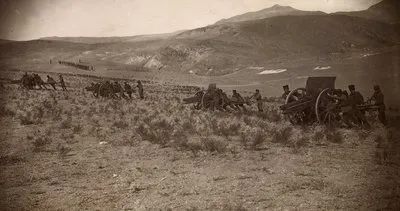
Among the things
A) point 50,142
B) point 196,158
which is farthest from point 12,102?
point 196,158

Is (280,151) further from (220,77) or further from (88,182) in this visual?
(220,77)

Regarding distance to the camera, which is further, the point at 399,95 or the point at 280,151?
the point at 399,95

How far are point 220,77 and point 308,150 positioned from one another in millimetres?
48464

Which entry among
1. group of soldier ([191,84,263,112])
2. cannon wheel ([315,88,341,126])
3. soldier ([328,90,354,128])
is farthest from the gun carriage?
group of soldier ([191,84,263,112])

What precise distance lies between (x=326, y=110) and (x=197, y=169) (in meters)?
4.92

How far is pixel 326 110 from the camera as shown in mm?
9805

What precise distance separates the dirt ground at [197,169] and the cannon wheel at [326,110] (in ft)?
1.21

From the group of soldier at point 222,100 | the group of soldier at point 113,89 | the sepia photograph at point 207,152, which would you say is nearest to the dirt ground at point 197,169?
the sepia photograph at point 207,152

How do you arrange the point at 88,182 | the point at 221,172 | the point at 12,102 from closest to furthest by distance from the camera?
the point at 88,182, the point at 221,172, the point at 12,102

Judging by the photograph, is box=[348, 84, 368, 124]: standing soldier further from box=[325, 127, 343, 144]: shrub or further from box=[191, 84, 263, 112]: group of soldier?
box=[191, 84, 263, 112]: group of soldier

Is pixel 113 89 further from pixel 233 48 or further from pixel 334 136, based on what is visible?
pixel 233 48

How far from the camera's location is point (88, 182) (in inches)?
236

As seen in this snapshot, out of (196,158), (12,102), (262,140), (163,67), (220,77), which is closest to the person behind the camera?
(196,158)

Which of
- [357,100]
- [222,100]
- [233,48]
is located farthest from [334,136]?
[233,48]
